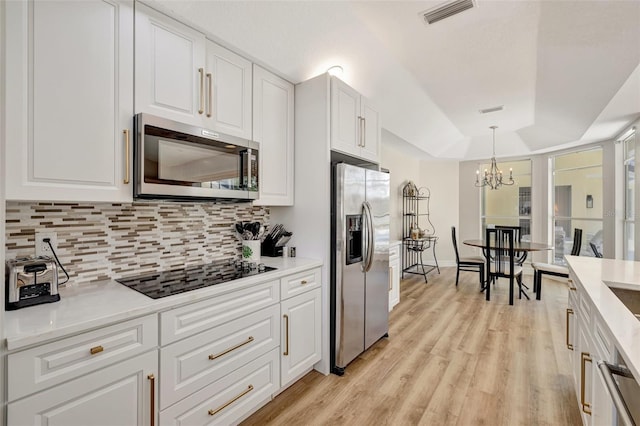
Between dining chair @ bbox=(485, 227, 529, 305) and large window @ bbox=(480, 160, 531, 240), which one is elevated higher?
large window @ bbox=(480, 160, 531, 240)

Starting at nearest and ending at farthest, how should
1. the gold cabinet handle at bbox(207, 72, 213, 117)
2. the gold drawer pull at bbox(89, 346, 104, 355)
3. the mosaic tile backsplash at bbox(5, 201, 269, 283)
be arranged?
the gold drawer pull at bbox(89, 346, 104, 355)
the mosaic tile backsplash at bbox(5, 201, 269, 283)
the gold cabinet handle at bbox(207, 72, 213, 117)

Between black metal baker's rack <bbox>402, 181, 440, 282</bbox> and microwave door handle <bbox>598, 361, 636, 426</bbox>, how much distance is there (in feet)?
14.7

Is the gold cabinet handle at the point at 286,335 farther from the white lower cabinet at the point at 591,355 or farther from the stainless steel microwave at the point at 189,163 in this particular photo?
the white lower cabinet at the point at 591,355

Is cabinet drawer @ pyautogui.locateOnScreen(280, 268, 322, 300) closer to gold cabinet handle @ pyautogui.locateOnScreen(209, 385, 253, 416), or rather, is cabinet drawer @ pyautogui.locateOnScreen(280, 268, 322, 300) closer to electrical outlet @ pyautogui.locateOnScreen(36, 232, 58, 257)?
gold cabinet handle @ pyautogui.locateOnScreen(209, 385, 253, 416)

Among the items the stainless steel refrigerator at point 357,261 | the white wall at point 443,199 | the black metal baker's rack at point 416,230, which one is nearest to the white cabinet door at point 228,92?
the stainless steel refrigerator at point 357,261

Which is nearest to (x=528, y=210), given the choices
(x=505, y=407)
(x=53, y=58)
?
(x=505, y=407)

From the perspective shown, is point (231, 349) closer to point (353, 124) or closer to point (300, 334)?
point (300, 334)

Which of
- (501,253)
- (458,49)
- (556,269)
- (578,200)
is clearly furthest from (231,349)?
(578,200)

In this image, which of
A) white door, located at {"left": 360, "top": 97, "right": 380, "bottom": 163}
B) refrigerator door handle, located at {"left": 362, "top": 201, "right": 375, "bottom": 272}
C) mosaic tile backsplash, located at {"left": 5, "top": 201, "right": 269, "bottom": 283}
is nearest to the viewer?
mosaic tile backsplash, located at {"left": 5, "top": 201, "right": 269, "bottom": 283}

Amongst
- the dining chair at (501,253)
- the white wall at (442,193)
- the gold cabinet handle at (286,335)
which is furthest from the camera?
the white wall at (442,193)

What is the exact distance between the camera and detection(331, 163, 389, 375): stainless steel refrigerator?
2.38m

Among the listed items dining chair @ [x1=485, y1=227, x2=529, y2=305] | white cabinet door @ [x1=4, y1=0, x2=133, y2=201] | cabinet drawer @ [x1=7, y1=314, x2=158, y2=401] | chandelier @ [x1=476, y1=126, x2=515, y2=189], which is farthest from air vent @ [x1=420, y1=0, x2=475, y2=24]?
chandelier @ [x1=476, y1=126, x2=515, y2=189]

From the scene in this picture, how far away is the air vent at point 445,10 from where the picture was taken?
81.7 inches

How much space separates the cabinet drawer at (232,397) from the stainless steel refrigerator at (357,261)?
2.07 feet
